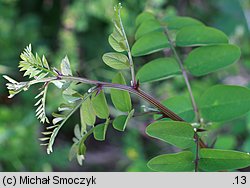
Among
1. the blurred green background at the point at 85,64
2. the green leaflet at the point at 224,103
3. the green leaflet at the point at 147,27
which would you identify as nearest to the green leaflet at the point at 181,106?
the green leaflet at the point at 224,103

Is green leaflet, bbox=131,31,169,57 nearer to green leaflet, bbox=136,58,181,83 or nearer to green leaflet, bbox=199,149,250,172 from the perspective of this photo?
green leaflet, bbox=136,58,181,83

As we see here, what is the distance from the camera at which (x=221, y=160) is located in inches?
26.6

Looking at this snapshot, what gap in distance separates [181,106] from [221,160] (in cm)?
21

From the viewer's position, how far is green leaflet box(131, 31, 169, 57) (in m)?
0.84

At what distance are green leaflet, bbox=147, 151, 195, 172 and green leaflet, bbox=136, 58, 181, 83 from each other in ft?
0.57

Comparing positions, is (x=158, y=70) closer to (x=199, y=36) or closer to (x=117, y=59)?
(x=199, y=36)

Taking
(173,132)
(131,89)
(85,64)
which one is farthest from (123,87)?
(85,64)

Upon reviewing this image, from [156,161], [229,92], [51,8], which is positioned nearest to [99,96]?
[156,161]

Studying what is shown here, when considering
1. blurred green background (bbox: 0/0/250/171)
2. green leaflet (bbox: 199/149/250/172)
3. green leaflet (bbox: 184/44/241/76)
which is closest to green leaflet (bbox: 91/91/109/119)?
green leaflet (bbox: 199/149/250/172)

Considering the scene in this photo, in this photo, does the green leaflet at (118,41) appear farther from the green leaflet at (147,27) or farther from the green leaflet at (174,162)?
the green leaflet at (147,27)
